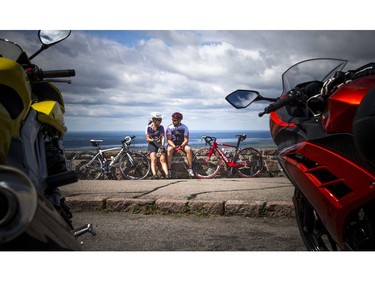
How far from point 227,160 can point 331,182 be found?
6181mm

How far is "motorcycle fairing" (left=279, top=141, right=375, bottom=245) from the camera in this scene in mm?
1307

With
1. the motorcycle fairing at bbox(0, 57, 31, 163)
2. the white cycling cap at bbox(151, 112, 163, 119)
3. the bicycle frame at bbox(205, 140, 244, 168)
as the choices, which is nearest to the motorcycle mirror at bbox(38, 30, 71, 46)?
the motorcycle fairing at bbox(0, 57, 31, 163)

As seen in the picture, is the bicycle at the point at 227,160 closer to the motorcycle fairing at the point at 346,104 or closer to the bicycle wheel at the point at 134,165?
the bicycle wheel at the point at 134,165

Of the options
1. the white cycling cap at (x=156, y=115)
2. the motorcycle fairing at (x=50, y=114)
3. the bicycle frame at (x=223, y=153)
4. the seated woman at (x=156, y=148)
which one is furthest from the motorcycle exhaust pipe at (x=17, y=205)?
the bicycle frame at (x=223, y=153)

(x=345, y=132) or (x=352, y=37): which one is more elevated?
(x=352, y=37)

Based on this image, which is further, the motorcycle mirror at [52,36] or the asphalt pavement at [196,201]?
the asphalt pavement at [196,201]

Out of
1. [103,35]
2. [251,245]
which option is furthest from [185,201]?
[103,35]

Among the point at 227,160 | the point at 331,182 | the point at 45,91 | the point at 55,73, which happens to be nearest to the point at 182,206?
the point at 45,91

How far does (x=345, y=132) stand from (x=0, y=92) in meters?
1.02

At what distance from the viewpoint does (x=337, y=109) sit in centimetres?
138

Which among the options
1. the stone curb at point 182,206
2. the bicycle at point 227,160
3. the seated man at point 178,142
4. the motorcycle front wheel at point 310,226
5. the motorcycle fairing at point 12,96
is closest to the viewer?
the motorcycle fairing at point 12,96

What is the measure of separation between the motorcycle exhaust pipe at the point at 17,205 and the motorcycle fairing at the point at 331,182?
910mm

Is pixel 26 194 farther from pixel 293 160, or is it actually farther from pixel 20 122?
pixel 293 160

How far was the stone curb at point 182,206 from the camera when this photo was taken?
3566 mm
